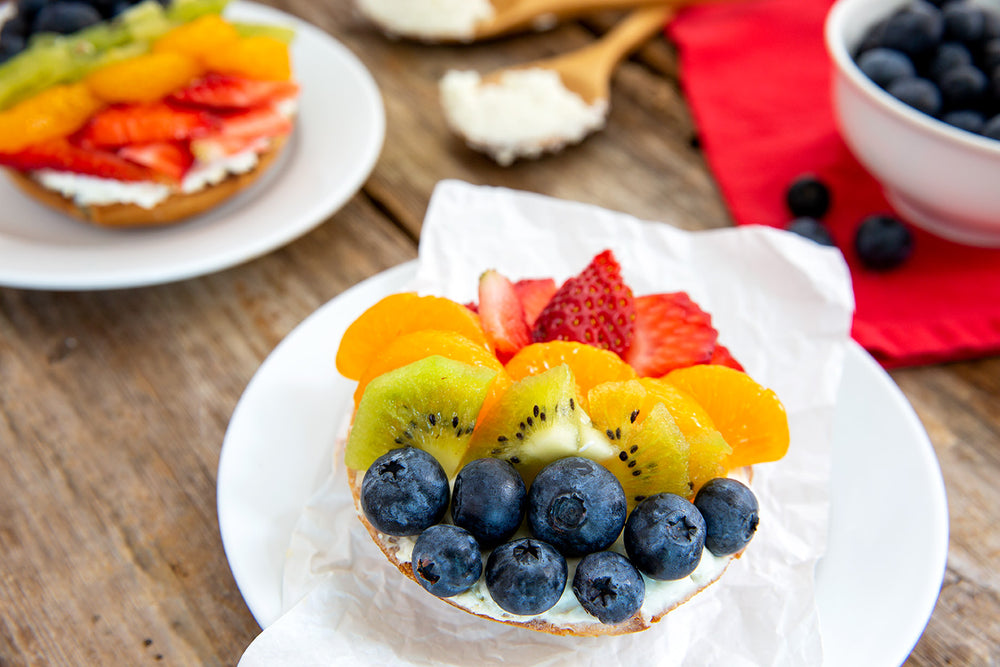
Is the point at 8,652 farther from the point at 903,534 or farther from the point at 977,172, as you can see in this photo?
the point at 977,172

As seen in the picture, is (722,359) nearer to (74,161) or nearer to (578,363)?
(578,363)

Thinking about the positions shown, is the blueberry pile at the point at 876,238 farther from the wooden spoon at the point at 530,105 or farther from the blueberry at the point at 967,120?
the wooden spoon at the point at 530,105

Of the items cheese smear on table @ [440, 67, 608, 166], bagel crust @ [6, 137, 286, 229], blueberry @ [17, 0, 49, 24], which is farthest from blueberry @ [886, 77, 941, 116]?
blueberry @ [17, 0, 49, 24]

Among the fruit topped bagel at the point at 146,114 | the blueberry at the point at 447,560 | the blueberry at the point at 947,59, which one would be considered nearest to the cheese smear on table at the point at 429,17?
the fruit topped bagel at the point at 146,114

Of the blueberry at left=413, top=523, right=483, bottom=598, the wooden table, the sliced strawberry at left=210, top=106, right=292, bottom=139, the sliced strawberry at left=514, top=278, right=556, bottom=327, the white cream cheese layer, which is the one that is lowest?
the wooden table

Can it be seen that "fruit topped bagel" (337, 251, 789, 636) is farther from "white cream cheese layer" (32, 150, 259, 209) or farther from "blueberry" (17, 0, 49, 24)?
"blueberry" (17, 0, 49, 24)

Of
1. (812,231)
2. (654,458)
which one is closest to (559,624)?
(654,458)
